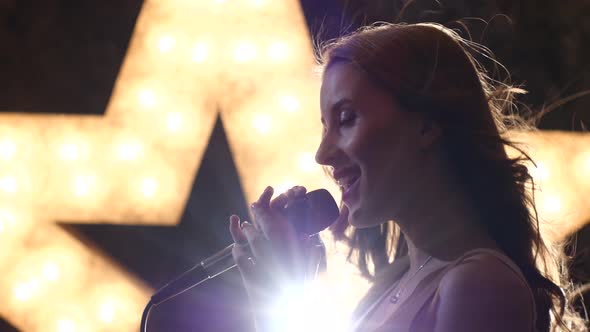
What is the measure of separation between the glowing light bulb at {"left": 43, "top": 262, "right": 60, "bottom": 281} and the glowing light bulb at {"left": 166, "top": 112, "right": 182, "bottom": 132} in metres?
0.48

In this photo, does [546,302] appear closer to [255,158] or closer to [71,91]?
[255,158]

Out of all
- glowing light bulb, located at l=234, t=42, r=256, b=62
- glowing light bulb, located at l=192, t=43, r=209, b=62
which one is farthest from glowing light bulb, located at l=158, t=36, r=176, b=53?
glowing light bulb, located at l=234, t=42, r=256, b=62

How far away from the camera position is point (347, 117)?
0.81 m

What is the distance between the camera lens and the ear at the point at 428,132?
0.80 metres

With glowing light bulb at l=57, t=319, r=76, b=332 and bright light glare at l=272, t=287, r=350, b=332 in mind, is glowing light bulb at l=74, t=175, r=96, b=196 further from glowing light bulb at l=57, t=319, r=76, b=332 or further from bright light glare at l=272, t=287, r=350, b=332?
bright light glare at l=272, t=287, r=350, b=332

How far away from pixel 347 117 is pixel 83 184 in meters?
0.98

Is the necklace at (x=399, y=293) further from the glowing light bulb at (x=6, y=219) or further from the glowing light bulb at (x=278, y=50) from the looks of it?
the glowing light bulb at (x=6, y=219)

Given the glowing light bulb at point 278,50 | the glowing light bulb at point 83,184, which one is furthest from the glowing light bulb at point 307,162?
the glowing light bulb at point 83,184

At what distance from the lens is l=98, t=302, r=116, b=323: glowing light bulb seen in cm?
145

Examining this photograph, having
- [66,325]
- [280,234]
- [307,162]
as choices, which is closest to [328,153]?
[280,234]

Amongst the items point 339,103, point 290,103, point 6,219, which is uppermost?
point 339,103

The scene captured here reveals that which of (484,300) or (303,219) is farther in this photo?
(303,219)

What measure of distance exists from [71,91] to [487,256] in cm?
131

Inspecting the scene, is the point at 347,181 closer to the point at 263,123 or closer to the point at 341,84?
the point at 341,84
